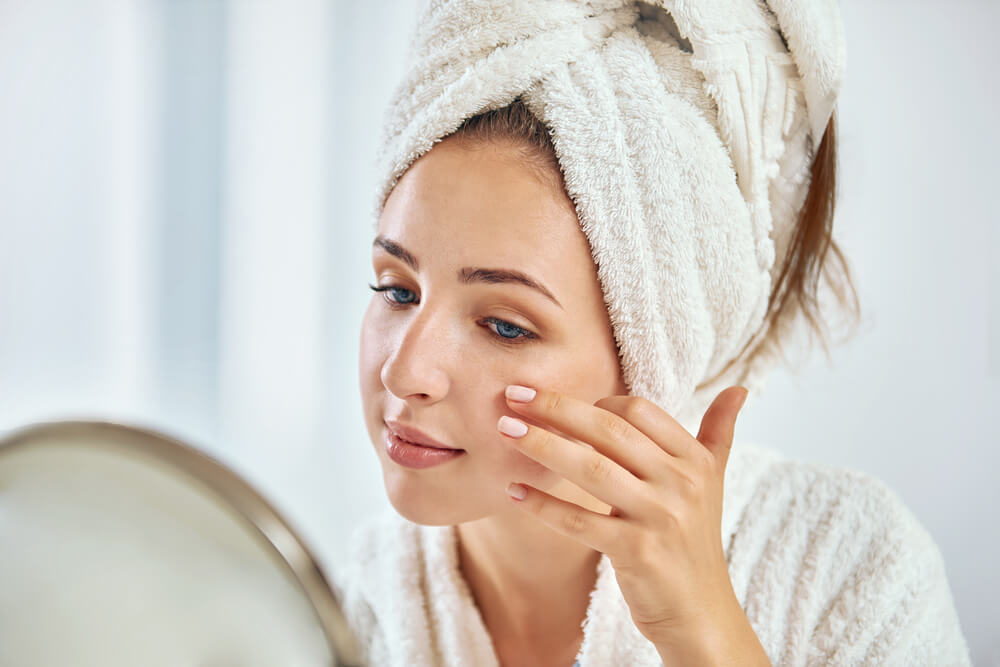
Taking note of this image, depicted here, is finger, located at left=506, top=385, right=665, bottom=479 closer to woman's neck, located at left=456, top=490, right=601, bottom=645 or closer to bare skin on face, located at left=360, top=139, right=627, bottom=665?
bare skin on face, located at left=360, top=139, right=627, bottom=665

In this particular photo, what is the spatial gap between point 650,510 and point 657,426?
6cm

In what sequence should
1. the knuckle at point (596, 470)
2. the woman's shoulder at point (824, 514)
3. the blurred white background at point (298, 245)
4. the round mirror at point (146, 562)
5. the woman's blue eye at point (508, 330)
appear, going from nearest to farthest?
the round mirror at point (146, 562), the knuckle at point (596, 470), the woman's blue eye at point (508, 330), the woman's shoulder at point (824, 514), the blurred white background at point (298, 245)

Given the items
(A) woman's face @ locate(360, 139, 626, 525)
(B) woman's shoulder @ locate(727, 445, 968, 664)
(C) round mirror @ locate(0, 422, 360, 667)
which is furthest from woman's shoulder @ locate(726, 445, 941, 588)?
(C) round mirror @ locate(0, 422, 360, 667)

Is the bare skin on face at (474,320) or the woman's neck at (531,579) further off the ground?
the bare skin on face at (474,320)

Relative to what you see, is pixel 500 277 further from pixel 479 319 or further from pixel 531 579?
pixel 531 579

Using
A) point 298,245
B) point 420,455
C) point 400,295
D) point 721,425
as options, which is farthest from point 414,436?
point 298,245

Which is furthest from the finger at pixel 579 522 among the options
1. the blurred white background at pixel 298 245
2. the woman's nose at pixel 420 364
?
the blurred white background at pixel 298 245

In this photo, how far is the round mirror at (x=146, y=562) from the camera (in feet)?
0.86

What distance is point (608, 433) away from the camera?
21.6 inches

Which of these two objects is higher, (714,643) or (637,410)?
(637,410)

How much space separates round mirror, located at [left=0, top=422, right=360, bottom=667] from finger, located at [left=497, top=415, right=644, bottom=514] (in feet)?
0.95

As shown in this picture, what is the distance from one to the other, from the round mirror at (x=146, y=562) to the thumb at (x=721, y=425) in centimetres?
41

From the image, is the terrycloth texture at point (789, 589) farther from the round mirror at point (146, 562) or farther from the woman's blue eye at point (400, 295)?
the round mirror at point (146, 562)

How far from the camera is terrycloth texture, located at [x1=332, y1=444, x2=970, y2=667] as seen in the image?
0.73 metres
